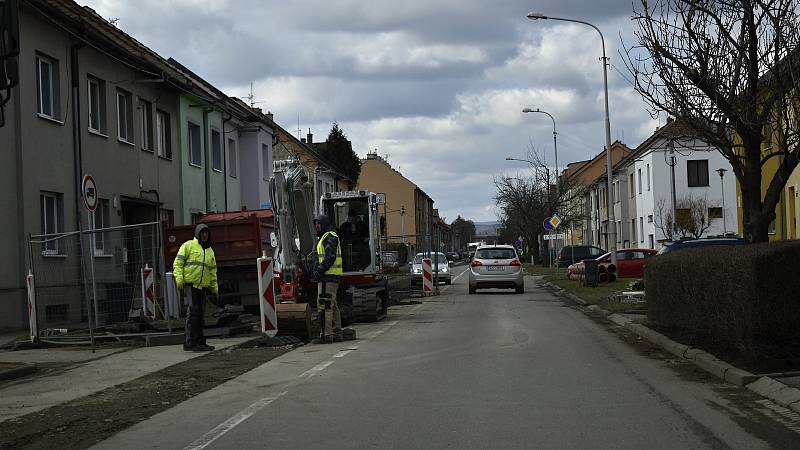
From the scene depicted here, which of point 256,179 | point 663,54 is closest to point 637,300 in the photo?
point 663,54

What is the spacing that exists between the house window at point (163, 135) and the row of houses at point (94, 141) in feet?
0.12

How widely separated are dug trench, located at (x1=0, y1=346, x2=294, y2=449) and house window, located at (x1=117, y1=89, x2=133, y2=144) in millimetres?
13688

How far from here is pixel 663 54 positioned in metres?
13.1

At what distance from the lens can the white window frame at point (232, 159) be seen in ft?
118

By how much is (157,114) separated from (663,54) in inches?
735

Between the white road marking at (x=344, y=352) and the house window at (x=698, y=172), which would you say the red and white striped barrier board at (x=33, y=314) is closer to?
the white road marking at (x=344, y=352)

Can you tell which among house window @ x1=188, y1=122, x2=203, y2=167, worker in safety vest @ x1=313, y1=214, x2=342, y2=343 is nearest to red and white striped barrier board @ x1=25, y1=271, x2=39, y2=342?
worker in safety vest @ x1=313, y1=214, x2=342, y2=343

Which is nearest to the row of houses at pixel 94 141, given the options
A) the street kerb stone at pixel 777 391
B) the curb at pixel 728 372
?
the curb at pixel 728 372

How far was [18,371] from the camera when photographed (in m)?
11.6

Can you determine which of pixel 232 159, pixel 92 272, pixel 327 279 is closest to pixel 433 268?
pixel 232 159

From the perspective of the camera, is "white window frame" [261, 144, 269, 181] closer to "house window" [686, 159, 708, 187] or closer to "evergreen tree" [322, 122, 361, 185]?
"house window" [686, 159, 708, 187]

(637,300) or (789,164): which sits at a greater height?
(789,164)

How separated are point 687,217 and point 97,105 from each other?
31.4 meters

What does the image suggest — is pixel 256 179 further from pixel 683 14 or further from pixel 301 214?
pixel 683 14
